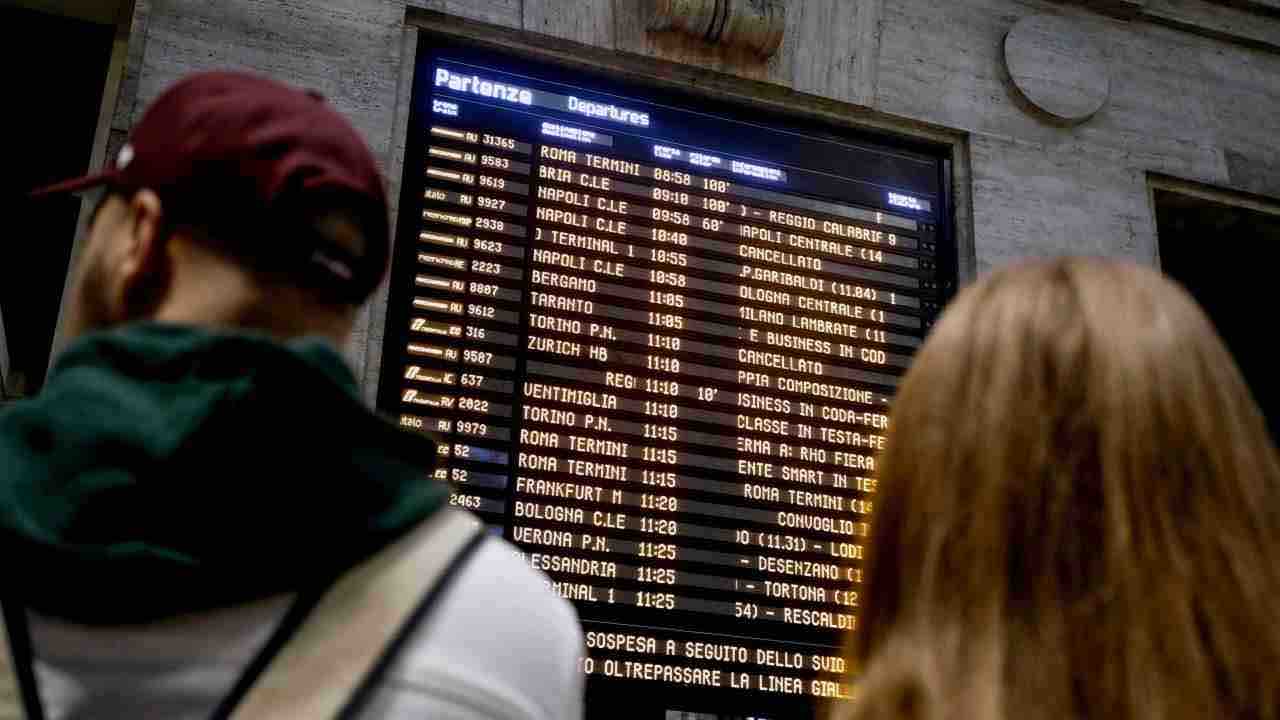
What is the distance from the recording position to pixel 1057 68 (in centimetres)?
542

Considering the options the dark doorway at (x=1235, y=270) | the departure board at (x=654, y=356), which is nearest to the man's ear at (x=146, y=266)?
Result: the departure board at (x=654, y=356)

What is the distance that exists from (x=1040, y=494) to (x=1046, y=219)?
445 cm

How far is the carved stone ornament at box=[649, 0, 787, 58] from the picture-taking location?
476 centimetres

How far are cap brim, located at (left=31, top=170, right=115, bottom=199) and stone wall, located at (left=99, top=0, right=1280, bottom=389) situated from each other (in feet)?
8.60

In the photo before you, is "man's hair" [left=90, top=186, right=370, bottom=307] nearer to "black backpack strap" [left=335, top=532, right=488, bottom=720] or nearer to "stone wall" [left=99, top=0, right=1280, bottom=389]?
"black backpack strap" [left=335, top=532, right=488, bottom=720]

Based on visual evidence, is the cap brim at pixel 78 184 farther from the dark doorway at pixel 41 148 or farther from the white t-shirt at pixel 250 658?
the dark doorway at pixel 41 148

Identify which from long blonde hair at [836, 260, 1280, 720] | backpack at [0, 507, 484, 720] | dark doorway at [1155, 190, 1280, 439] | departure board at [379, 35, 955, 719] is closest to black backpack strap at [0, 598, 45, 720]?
backpack at [0, 507, 484, 720]

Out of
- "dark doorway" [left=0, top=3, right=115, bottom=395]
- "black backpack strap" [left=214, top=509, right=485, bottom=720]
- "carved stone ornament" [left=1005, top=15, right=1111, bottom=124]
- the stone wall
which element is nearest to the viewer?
"black backpack strap" [left=214, top=509, right=485, bottom=720]

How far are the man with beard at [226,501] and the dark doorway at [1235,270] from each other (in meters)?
5.45

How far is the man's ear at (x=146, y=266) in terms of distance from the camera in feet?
3.78

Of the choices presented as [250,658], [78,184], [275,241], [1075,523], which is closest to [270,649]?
[250,658]

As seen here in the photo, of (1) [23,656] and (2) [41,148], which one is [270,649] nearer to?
(1) [23,656]

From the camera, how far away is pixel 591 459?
414 cm

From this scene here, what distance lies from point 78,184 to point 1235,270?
20.4 feet
